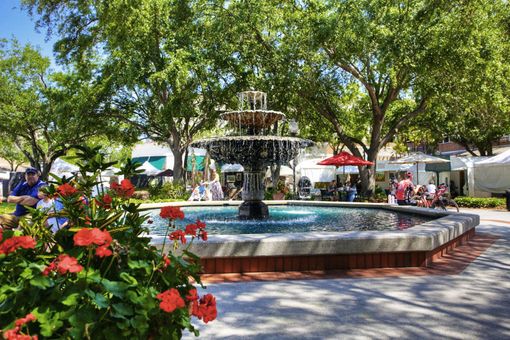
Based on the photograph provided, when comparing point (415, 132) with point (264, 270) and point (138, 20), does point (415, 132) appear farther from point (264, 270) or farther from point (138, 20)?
point (264, 270)

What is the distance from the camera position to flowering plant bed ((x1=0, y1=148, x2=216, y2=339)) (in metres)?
1.87

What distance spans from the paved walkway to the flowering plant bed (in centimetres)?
176

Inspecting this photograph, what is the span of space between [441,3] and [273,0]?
1066cm

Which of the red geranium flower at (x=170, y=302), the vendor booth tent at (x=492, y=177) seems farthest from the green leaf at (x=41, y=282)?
the vendor booth tent at (x=492, y=177)

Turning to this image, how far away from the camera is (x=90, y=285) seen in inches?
80.8

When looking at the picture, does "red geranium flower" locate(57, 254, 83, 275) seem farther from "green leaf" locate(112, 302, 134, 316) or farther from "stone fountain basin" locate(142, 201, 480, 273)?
"stone fountain basin" locate(142, 201, 480, 273)

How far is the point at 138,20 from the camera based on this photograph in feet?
64.7

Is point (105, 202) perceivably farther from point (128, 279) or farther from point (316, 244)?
point (316, 244)

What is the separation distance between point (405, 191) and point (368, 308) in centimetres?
1151

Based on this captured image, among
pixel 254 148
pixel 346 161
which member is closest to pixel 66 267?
pixel 254 148

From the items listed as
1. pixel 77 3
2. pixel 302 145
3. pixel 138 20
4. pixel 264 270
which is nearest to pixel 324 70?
pixel 138 20

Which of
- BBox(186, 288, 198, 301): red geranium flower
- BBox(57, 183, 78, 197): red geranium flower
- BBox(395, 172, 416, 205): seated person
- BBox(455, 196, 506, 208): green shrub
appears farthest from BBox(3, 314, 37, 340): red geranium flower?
BBox(455, 196, 506, 208): green shrub

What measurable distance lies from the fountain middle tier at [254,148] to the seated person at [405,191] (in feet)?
17.8

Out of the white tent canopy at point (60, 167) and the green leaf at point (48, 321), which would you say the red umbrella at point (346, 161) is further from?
the white tent canopy at point (60, 167)
